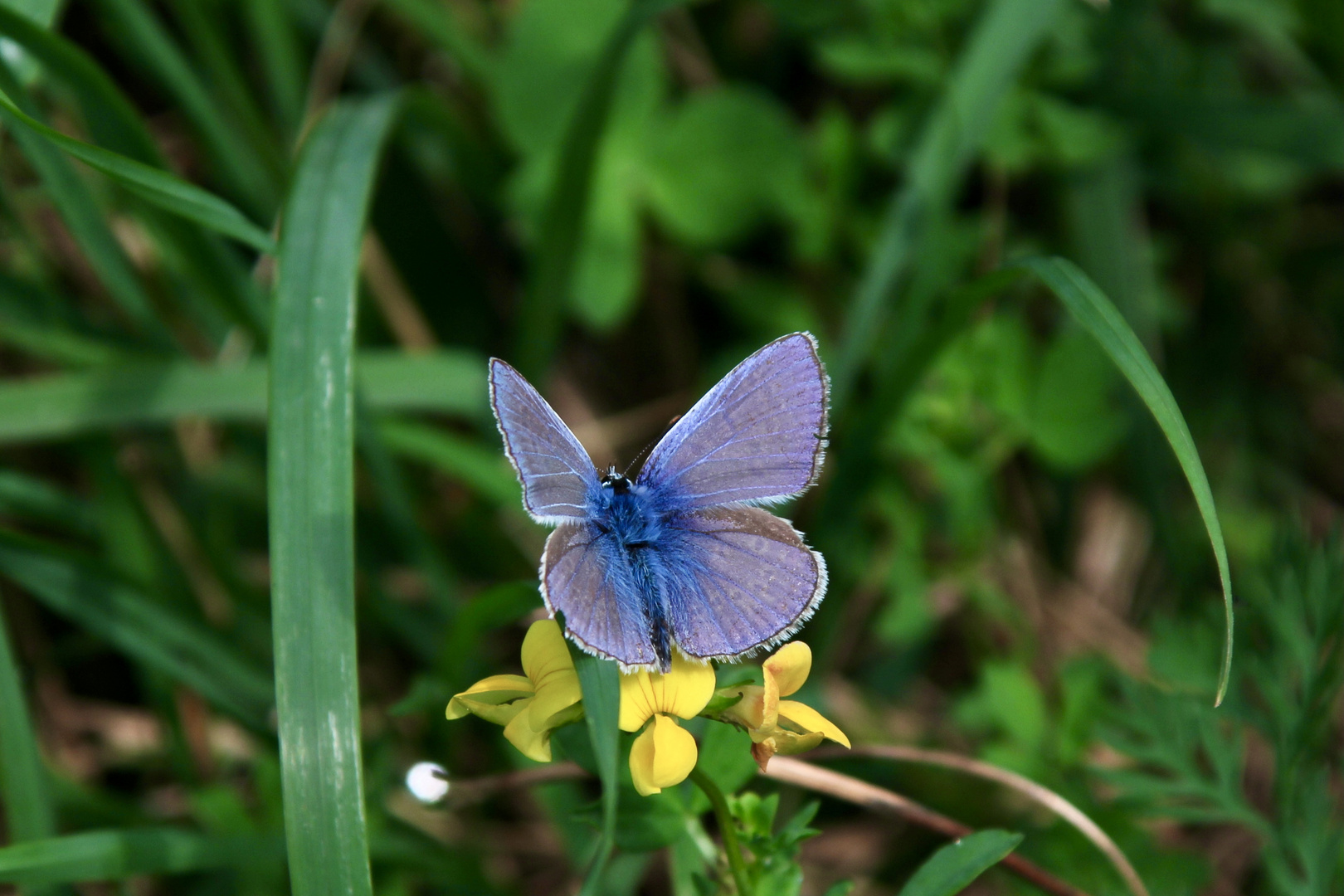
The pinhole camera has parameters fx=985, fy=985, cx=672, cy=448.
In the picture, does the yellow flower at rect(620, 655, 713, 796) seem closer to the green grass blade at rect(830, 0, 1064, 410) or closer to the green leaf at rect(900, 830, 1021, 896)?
the green leaf at rect(900, 830, 1021, 896)

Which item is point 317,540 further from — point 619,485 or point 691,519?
point 691,519

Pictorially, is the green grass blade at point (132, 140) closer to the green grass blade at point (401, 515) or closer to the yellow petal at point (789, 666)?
the green grass blade at point (401, 515)

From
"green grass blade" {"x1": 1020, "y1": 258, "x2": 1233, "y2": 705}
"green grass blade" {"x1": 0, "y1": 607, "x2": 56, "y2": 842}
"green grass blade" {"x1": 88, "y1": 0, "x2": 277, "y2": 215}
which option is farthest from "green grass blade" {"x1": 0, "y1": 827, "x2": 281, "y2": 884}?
"green grass blade" {"x1": 1020, "y1": 258, "x2": 1233, "y2": 705}

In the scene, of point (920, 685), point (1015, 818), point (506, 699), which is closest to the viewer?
point (506, 699)

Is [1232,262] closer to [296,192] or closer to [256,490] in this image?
[296,192]

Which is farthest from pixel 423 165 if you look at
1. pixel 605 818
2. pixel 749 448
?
pixel 605 818
